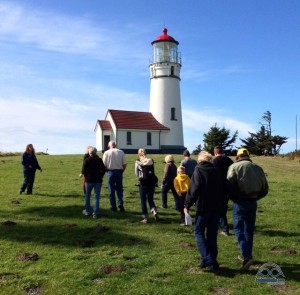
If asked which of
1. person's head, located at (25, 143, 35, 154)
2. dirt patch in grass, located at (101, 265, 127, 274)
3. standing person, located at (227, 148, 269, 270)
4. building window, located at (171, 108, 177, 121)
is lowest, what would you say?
dirt patch in grass, located at (101, 265, 127, 274)

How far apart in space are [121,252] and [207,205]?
8.26 ft

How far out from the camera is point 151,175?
12.3m

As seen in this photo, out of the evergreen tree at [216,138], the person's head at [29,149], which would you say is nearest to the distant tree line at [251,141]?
the evergreen tree at [216,138]

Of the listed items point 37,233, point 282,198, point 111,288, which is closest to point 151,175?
point 37,233

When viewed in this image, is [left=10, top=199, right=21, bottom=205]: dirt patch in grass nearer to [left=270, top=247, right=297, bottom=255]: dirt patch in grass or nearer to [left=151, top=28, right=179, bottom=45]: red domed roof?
[left=270, top=247, right=297, bottom=255]: dirt patch in grass

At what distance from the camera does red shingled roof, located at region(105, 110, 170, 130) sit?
58.2 m

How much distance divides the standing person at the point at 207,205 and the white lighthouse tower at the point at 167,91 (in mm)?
51407

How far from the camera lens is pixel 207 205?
319 inches

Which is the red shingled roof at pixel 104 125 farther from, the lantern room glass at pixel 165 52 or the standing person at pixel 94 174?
the standing person at pixel 94 174

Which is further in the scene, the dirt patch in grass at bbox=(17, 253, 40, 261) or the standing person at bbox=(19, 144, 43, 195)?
the standing person at bbox=(19, 144, 43, 195)

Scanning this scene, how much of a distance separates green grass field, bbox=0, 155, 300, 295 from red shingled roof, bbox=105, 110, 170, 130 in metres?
42.4

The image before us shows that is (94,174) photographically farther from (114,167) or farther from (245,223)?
(245,223)

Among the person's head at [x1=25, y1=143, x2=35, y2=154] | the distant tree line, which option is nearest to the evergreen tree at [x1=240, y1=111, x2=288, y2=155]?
the distant tree line

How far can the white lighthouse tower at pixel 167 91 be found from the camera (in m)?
59.8
